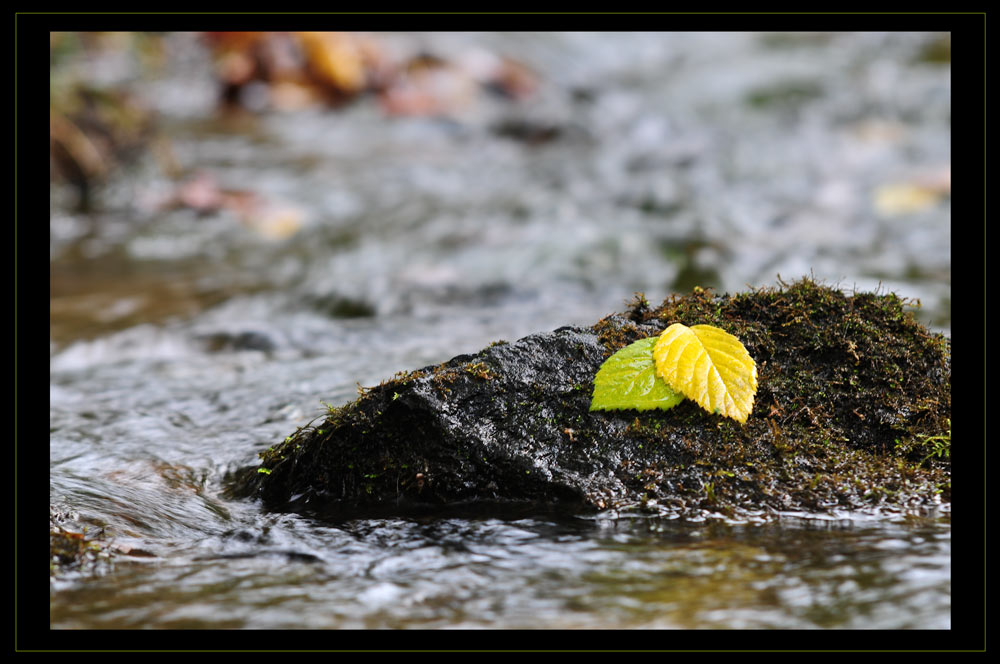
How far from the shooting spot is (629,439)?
2.46 meters

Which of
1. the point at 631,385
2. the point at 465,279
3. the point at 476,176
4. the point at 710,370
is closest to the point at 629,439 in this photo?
the point at 631,385

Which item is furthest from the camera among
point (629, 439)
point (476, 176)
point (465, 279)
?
point (476, 176)

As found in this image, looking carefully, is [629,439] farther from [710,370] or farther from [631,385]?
[710,370]

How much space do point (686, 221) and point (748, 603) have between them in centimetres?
562

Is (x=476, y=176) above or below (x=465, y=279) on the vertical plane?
above

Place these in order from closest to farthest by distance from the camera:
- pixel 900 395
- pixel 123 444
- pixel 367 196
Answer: pixel 900 395
pixel 123 444
pixel 367 196

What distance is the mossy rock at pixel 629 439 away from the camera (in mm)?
2385

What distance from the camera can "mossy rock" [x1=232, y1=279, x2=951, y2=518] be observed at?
238 cm

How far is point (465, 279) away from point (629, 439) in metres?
3.60

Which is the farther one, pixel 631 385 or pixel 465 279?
pixel 465 279

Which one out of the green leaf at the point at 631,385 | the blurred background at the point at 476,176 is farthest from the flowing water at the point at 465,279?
the green leaf at the point at 631,385
